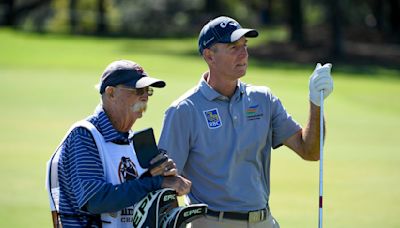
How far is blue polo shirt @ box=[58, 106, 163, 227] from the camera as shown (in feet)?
15.8

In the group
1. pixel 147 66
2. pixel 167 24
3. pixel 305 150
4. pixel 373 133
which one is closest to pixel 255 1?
pixel 167 24

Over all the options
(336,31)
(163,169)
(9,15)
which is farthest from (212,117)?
(9,15)

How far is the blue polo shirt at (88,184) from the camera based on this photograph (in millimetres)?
4805

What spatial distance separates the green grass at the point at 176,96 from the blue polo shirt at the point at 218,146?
4.86 m

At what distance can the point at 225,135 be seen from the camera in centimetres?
620

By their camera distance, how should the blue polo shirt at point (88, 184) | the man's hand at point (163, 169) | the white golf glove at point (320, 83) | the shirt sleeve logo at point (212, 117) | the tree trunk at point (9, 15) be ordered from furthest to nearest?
the tree trunk at point (9, 15), the shirt sleeve logo at point (212, 117), the white golf glove at point (320, 83), the man's hand at point (163, 169), the blue polo shirt at point (88, 184)

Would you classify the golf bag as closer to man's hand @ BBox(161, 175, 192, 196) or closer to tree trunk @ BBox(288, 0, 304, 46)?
man's hand @ BBox(161, 175, 192, 196)

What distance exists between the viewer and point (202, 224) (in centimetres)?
625

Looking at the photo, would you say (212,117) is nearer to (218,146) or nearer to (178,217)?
(218,146)

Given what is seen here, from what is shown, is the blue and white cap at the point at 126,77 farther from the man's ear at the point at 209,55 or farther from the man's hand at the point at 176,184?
the man's ear at the point at 209,55

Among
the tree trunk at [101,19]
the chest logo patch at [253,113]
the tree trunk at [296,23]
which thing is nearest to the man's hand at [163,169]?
the chest logo patch at [253,113]

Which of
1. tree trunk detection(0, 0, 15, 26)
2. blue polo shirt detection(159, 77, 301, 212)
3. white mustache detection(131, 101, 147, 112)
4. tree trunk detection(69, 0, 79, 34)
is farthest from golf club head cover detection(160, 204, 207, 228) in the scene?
tree trunk detection(0, 0, 15, 26)

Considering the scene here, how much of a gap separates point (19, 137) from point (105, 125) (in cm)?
1345

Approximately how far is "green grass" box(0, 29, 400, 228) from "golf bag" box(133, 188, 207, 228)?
19.2 feet
